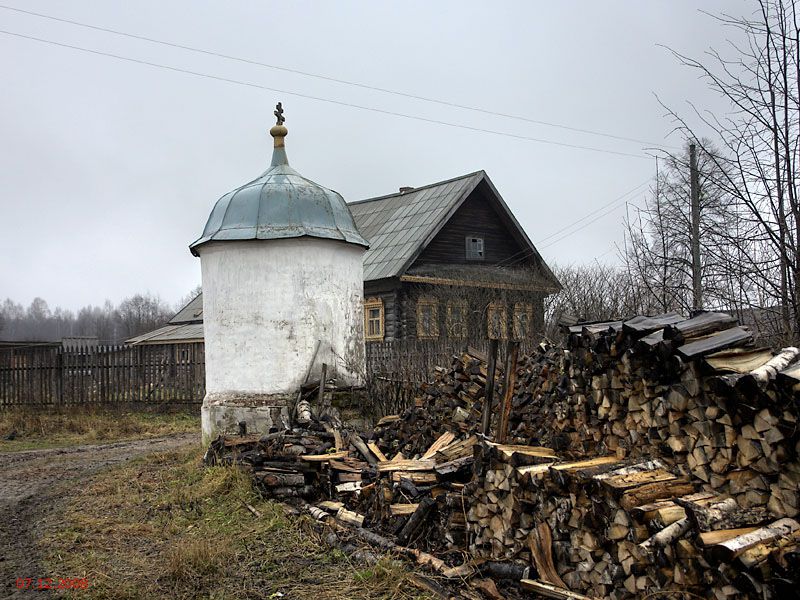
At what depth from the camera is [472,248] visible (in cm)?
2195

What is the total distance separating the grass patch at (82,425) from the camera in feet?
47.8

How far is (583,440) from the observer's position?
17.0 feet

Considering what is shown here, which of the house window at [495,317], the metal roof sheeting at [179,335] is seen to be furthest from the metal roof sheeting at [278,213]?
the metal roof sheeting at [179,335]

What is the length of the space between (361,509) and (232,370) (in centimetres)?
468

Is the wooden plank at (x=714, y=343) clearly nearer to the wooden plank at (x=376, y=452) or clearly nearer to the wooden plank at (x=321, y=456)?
the wooden plank at (x=376, y=452)

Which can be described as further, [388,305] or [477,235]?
[477,235]

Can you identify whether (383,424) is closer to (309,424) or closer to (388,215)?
(309,424)

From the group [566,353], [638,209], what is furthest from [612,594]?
[638,209]

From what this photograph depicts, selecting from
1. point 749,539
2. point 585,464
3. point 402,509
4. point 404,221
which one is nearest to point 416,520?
point 402,509

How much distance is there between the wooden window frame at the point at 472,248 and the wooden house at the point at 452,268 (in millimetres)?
32

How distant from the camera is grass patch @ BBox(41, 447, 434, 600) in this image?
201 inches

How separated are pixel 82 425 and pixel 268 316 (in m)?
7.51

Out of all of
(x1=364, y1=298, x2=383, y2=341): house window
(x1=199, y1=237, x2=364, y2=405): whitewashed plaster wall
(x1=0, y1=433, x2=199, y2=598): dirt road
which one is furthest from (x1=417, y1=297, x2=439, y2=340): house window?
(x1=199, y1=237, x2=364, y2=405): whitewashed plaster wall

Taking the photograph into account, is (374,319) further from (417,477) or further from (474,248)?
(417,477)
